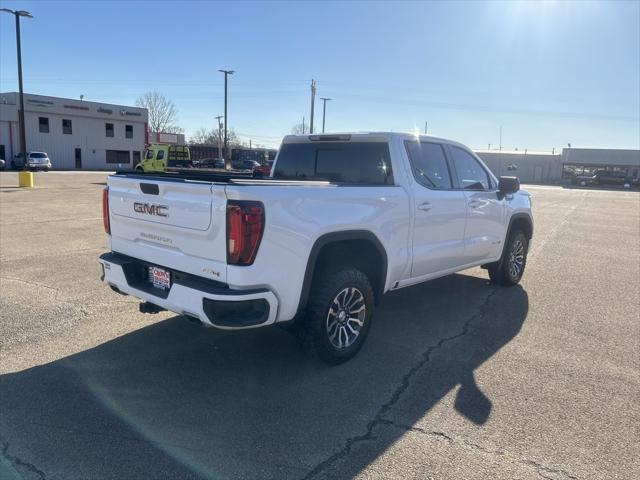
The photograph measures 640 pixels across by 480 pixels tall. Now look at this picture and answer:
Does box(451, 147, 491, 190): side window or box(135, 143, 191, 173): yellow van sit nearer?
box(451, 147, 491, 190): side window

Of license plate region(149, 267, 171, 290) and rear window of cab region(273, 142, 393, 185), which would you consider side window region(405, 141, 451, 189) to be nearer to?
rear window of cab region(273, 142, 393, 185)

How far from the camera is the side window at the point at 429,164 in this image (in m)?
4.97

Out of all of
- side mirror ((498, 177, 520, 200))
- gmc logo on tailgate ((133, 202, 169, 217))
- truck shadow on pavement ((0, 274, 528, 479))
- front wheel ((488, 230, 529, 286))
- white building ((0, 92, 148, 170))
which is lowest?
truck shadow on pavement ((0, 274, 528, 479))

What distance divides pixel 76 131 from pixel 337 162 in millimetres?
57252

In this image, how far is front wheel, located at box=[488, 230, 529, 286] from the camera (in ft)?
22.1

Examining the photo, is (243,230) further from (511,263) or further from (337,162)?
(511,263)

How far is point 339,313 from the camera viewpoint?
4.13 m

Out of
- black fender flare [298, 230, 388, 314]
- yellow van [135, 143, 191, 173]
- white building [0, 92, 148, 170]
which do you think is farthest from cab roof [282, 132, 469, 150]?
white building [0, 92, 148, 170]

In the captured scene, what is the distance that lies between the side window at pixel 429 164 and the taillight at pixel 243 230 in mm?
2110

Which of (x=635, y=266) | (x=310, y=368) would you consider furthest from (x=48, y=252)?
(x=635, y=266)

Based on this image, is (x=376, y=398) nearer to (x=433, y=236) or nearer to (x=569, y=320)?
(x=433, y=236)

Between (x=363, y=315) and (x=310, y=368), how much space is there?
2.09ft

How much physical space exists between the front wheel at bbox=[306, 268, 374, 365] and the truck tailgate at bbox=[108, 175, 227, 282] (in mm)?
866

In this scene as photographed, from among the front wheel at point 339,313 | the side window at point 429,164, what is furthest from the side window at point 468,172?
the front wheel at point 339,313
